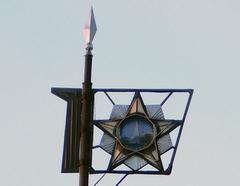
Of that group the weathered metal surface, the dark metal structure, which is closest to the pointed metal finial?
the dark metal structure

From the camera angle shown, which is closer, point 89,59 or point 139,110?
point 89,59

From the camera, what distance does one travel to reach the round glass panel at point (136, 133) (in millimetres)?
9727

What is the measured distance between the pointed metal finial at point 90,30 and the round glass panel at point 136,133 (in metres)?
1.55

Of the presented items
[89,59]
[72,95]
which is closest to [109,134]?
[72,95]

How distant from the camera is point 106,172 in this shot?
9.55m

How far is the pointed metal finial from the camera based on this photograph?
30.6 ft

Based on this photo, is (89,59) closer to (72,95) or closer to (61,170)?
(72,95)

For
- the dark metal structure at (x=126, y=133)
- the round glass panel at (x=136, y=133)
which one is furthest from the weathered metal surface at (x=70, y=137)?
the round glass panel at (x=136, y=133)

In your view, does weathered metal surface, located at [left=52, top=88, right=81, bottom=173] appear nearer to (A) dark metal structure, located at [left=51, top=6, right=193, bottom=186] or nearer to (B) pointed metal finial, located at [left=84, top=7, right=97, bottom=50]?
(A) dark metal structure, located at [left=51, top=6, right=193, bottom=186]

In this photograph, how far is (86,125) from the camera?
9.09 m

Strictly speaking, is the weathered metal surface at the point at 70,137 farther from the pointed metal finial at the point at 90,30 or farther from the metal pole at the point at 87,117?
the pointed metal finial at the point at 90,30

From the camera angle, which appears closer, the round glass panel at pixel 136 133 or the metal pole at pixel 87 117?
the metal pole at pixel 87 117

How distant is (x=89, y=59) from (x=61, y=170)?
209cm

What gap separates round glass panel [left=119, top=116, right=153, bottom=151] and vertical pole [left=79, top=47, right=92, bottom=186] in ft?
2.27
